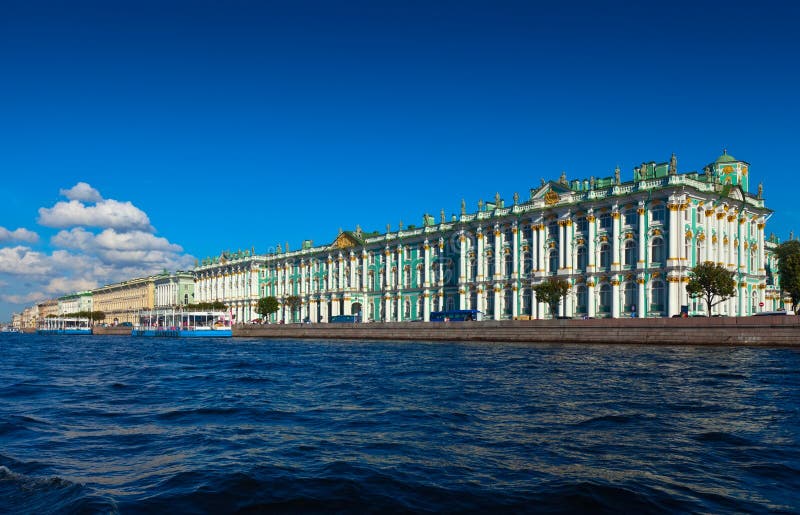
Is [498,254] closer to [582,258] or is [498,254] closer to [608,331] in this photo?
[582,258]

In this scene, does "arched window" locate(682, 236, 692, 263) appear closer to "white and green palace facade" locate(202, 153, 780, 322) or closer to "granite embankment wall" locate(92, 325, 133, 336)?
"white and green palace facade" locate(202, 153, 780, 322)

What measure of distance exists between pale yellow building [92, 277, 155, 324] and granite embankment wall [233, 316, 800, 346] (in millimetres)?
99592

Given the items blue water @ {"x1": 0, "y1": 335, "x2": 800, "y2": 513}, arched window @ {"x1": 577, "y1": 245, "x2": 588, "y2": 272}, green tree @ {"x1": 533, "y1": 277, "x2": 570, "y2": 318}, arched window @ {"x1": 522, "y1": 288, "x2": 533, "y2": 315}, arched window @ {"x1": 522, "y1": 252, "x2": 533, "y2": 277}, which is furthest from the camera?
arched window @ {"x1": 522, "y1": 252, "x2": 533, "y2": 277}

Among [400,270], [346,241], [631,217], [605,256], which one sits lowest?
[400,270]

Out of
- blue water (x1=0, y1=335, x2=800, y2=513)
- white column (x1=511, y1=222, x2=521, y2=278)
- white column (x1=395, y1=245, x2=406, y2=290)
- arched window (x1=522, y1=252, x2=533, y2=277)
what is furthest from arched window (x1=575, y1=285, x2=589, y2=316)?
blue water (x1=0, y1=335, x2=800, y2=513)

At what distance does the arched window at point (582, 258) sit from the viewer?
6312 cm

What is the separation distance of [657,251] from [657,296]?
384 cm

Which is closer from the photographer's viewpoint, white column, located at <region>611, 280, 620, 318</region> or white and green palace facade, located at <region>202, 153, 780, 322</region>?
white and green palace facade, located at <region>202, 153, 780, 322</region>

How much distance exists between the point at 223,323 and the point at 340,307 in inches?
682

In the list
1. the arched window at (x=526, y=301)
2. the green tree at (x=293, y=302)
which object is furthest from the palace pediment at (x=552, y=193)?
the green tree at (x=293, y=302)

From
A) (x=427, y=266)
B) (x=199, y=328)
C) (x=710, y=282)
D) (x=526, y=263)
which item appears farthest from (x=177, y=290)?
(x=710, y=282)

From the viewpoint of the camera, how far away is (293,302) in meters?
102

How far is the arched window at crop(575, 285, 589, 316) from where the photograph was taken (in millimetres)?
62219

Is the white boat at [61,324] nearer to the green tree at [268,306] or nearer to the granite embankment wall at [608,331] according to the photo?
the green tree at [268,306]
